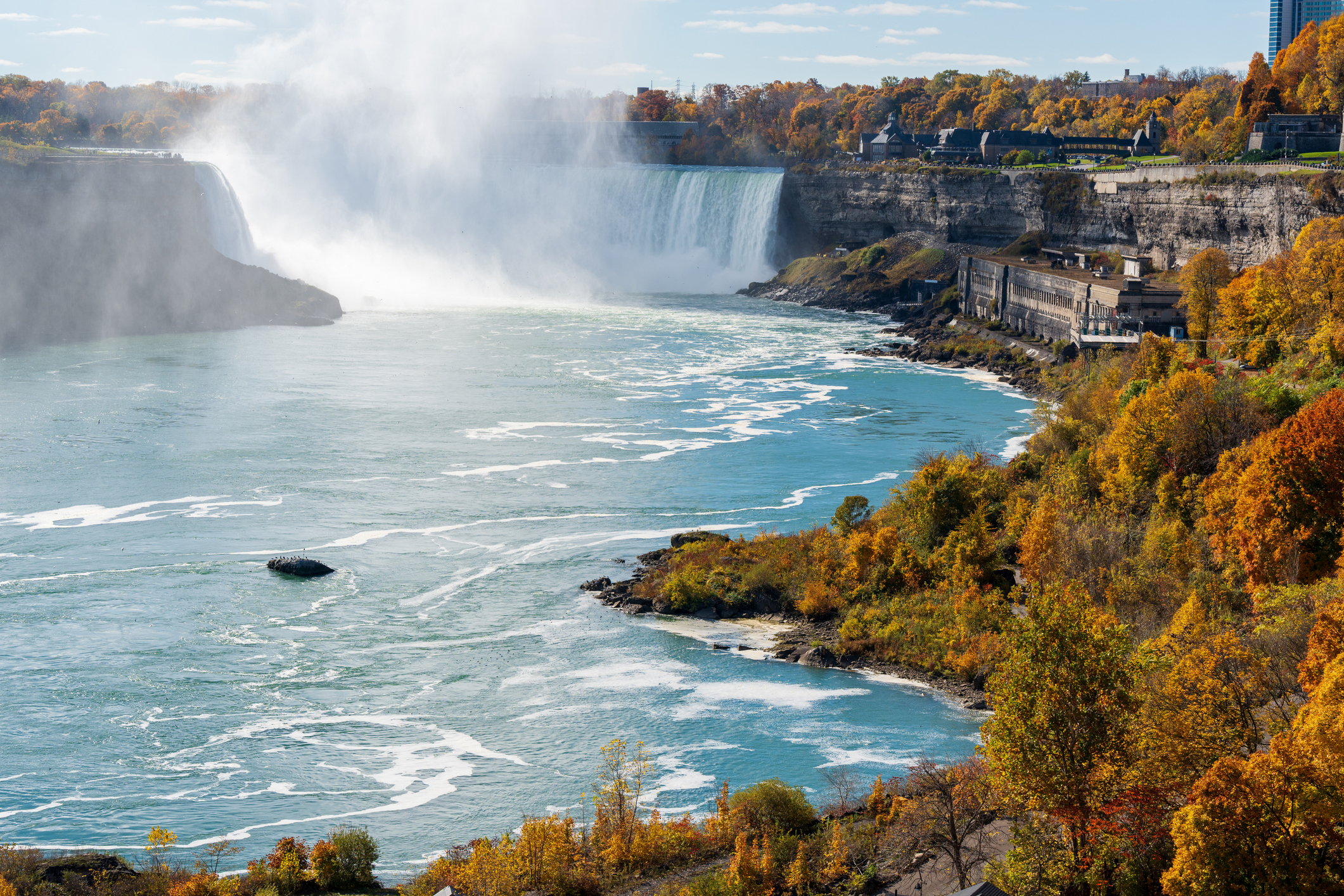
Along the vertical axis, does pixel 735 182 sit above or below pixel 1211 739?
above

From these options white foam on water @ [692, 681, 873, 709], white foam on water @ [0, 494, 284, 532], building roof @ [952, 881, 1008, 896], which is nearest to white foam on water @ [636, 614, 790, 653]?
white foam on water @ [692, 681, 873, 709]

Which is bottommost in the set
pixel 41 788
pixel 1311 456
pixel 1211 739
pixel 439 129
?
pixel 41 788

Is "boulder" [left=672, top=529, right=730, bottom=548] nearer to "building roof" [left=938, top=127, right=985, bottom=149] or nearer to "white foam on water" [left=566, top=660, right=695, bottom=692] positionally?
"white foam on water" [left=566, top=660, right=695, bottom=692]

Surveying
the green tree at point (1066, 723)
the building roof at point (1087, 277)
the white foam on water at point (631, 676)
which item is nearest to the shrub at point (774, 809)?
the green tree at point (1066, 723)

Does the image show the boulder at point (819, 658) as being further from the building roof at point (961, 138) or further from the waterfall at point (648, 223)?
the building roof at point (961, 138)

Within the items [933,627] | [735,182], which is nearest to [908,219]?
[735,182]

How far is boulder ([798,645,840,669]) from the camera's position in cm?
2712

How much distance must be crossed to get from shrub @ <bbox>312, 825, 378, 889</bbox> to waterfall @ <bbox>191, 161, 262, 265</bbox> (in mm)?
69244

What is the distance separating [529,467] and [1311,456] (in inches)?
930

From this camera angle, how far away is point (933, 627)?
2752cm

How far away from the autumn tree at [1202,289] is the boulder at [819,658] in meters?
20.4

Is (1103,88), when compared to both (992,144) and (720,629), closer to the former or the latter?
(992,144)

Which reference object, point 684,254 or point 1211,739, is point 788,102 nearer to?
point 684,254

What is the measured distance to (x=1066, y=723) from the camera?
49.1 ft
